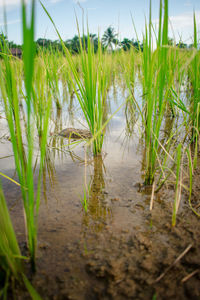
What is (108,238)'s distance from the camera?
76 cm

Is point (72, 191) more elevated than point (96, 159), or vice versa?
point (96, 159)

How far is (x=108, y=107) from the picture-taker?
2775 mm

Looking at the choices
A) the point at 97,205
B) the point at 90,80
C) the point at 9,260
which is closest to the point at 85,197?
the point at 97,205

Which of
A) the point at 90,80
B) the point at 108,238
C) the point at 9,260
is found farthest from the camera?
the point at 90,80

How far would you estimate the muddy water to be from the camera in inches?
23.1

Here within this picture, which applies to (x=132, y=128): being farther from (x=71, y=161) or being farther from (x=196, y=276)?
(x=196, y=276)

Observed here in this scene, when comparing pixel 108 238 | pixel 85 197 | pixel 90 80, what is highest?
pixel 90 80

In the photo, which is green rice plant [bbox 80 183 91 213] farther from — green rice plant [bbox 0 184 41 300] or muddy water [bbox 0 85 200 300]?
green rice plant [bbox 0 184 41 300]

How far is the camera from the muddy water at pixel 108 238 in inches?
23.1

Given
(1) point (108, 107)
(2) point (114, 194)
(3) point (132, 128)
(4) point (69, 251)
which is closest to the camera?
(4) point (69, 251)

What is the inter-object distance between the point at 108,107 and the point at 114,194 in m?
1.91

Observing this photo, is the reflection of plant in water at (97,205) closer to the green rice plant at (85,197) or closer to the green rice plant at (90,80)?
the green rice plant at (85,197)

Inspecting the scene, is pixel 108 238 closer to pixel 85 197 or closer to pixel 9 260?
pixel 85 197

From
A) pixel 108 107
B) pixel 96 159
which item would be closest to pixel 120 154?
pixel 96 159
